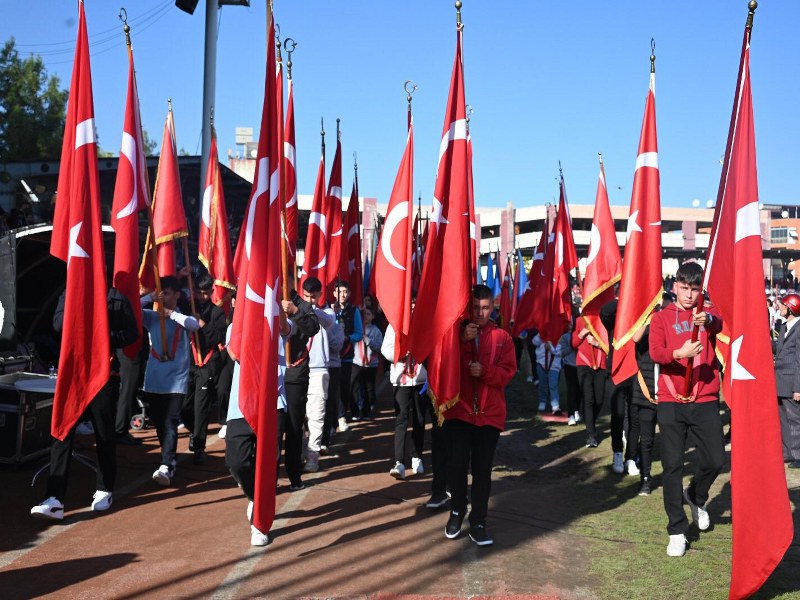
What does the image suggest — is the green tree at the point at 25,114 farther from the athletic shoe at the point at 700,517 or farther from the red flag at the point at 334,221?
the athletic shoe at the point at 700,517

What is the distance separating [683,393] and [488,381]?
1527 millimetres

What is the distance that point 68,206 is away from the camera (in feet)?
24.6

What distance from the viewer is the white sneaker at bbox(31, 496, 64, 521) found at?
697 centimetres

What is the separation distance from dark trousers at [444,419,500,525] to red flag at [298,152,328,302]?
4.86 m

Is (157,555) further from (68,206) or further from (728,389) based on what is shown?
(728,389)

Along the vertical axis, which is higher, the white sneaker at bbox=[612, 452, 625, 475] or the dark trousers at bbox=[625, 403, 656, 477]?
the dark trousers at bbox=[625, 403, 656, 477]

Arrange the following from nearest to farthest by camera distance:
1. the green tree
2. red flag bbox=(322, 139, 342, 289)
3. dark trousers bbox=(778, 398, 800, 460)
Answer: dark trousers bbox=(778, 398, 800, 460) → red flag bbox=(322, 139, 342, 289) → the green tree

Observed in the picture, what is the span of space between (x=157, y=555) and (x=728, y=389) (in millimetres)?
4245

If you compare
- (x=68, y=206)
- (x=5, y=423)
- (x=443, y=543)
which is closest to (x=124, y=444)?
(x=5, y=423)

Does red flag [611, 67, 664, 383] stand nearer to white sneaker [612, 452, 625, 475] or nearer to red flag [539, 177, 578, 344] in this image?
white sneaker [612, 452, 625, 475]

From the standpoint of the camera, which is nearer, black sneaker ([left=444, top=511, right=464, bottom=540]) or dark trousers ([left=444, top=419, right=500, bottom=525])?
dark trousers ([left=444, top=419, right=500, bottom=525])

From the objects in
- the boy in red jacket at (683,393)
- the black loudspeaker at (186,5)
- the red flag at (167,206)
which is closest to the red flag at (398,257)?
the boy in red jacket at (683,393)

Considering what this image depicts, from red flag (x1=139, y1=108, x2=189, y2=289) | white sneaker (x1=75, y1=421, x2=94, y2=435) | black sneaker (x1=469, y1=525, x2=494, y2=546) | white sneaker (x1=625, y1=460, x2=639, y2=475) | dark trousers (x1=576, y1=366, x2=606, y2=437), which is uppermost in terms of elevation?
red flag (x1=139, y1=108, x2=189, y2=289)

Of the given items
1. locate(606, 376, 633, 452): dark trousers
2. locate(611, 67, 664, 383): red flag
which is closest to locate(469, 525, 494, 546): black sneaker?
locate(611, 67, 664, 383): red flag
